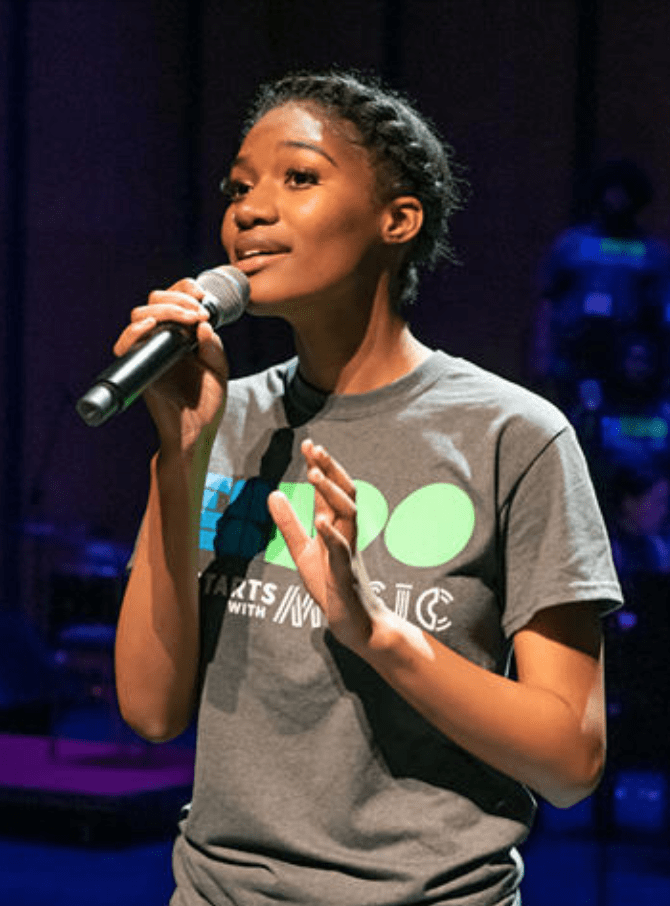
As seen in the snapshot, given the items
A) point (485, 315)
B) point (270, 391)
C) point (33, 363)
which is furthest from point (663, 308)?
point (270, 391)

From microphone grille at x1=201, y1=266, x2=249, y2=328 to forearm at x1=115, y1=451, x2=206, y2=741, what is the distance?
0.16 meters

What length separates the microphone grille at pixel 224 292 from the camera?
1.44 m

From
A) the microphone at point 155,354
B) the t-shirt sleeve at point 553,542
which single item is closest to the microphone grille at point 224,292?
the microphone at point 155,354

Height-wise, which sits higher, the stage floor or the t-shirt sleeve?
the t-shirt sleeve

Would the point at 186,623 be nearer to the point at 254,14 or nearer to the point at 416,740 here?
the point at 416,740

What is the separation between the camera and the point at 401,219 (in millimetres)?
1585

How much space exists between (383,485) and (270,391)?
0.23 m

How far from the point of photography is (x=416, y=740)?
139 cm

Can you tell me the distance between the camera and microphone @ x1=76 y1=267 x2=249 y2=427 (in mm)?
1200

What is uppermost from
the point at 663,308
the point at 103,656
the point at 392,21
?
the point at 392,21

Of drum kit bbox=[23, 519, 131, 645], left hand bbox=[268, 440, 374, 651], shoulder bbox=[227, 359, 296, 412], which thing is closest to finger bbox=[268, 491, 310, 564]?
left hand bbox=[268, 440, 374, 651]

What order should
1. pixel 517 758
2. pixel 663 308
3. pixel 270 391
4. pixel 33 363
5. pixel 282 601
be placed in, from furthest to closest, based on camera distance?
pixel 33 363
pixel 663 308
pixel 270 391
pixel 282 601
pixel 517 758

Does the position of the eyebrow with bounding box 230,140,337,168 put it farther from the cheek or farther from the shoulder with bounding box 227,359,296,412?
the shoulder with bounding box 227,359,296,412

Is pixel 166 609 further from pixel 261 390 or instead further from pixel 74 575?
pixel 74 575
